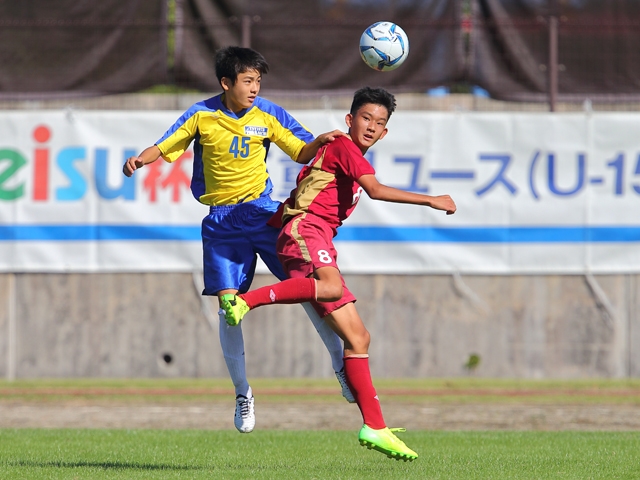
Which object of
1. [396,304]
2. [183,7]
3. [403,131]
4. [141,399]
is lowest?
[141,399]

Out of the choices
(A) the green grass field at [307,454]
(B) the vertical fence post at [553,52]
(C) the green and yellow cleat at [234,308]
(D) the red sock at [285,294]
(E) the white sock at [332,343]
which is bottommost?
(A) the green grass field at [307,454]

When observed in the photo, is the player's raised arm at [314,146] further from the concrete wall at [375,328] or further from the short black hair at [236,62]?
the concrete wall at [375,328]

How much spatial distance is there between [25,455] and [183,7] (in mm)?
7018

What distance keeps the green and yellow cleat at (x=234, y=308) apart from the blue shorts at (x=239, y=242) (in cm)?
90

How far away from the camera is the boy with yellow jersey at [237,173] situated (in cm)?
728

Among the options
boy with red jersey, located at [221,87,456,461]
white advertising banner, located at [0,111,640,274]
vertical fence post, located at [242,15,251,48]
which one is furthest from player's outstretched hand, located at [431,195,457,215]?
vertical fence post, located at [242,15,251,48]

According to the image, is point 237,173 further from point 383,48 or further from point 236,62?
point 383,48

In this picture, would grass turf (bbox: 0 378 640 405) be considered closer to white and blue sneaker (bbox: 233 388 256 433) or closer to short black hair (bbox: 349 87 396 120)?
white and blue sneaker (bbox: 233 388 256 433)

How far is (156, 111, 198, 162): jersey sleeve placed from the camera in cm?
737

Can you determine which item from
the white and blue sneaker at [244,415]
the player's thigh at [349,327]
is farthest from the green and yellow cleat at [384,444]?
the white and blue sneaker at [244,415]

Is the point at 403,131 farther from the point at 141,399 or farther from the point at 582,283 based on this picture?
the point at 141,399

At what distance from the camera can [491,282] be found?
42.3 feet

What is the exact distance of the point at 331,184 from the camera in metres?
6.83

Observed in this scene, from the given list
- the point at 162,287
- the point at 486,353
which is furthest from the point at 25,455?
the point at 486,353
